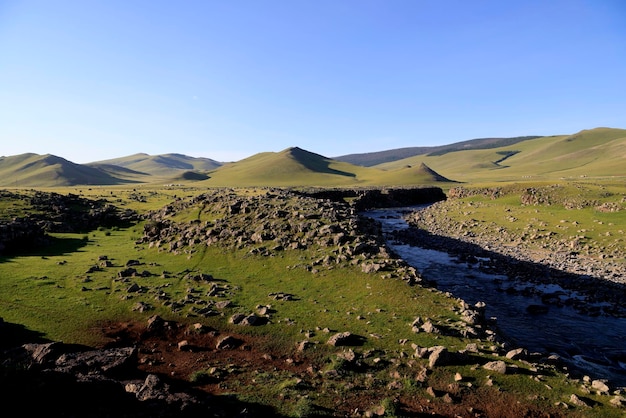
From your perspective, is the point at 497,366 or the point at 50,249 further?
the point at 50,249

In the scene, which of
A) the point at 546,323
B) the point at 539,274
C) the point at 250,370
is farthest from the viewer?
the point at 539,274

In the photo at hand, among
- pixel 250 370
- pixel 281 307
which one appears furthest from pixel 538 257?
pixel 250 370

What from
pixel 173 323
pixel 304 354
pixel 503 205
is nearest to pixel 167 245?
pixel 173 323

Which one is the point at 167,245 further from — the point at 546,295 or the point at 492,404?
the point at 546,295

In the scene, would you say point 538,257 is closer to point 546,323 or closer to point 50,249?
point 546,323

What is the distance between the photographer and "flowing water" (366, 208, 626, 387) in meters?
23.6

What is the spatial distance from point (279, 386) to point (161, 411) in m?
6.40

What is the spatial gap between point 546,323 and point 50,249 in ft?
185

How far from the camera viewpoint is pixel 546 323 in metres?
29.2

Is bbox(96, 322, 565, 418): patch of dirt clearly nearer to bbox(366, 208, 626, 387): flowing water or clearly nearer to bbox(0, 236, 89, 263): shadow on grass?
bbox(366, 208, 626, 387): flowing water

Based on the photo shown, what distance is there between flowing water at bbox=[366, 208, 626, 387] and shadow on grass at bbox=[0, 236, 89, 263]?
46.7 metres

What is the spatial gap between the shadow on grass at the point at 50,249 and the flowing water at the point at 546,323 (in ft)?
153

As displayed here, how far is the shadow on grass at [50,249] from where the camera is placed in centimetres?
4191

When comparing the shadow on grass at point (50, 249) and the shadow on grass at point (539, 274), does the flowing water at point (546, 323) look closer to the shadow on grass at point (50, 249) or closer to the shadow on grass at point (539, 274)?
the shadow on grass at point (539, 274)
